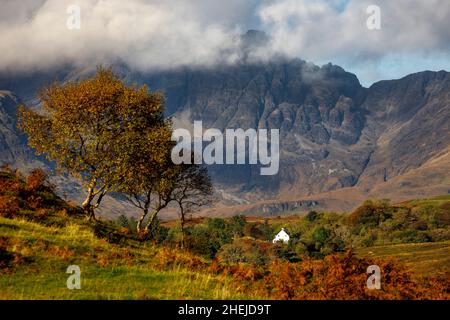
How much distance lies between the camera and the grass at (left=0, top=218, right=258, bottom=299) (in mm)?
24484

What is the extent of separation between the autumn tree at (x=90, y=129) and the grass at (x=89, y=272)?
1843cm

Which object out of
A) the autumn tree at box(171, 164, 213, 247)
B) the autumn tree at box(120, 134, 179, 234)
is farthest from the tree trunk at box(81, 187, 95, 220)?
the autumn tree at box(171, 164, 213, 247)

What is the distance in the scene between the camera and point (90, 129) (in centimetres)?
5888

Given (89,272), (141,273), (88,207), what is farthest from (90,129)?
(89,272)

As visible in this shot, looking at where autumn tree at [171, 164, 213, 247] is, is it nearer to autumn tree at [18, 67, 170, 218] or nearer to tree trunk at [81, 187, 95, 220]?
autumn tree at [18, 67, 170, 218]

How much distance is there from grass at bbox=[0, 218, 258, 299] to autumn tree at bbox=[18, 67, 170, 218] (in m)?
18.4

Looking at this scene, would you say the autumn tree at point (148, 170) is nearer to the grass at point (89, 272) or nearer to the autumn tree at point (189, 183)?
the autumn tree at point (189, 183)

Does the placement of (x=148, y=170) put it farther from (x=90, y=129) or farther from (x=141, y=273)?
(x=141, y=273)

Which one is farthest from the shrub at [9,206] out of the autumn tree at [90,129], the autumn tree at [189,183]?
the autumn tree at [189,183]
